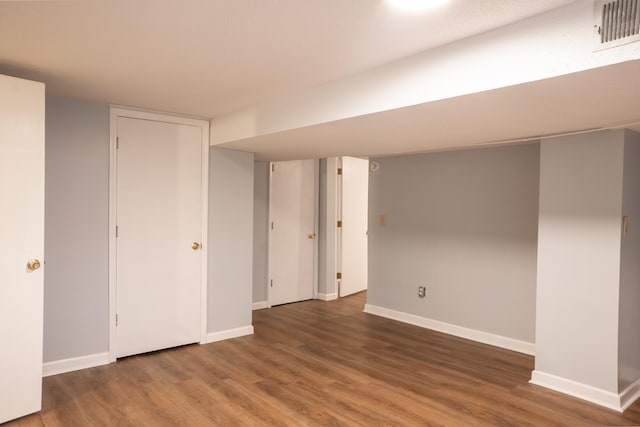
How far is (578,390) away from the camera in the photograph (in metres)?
3.09

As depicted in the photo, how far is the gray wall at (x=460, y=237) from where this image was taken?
13.5ft

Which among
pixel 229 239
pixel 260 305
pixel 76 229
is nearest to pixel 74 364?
pixel 76 229

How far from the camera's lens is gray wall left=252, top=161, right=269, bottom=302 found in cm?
565

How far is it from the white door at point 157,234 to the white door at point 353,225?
8.98 ft

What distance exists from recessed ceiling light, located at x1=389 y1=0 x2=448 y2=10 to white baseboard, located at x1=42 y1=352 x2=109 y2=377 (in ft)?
11.5

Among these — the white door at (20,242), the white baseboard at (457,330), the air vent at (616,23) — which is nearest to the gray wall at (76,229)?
the white door at (20,242)

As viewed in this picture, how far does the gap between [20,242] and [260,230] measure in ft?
10.7

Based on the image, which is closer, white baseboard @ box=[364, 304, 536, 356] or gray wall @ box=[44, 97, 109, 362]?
gray wall @ box=[44, 97, 109, 362]

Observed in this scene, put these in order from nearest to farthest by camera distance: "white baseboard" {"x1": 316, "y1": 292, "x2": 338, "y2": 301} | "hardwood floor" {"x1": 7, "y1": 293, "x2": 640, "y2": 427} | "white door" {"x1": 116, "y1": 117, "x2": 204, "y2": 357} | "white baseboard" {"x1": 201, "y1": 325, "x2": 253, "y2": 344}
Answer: "hardwood floor" {"x1": 7, "y1": 293, "x2": 640, "y2": 427} → "white door" {"x1": 116, "y1": 117, "x2": 204, "y2": 357} → "white baseboard" {"x1": 201, "y1": 325, "x2": 253, "y2": 344} → "white baseboard" {"x1": 316, "y1": 292, "x2": 338, "y2": 301}

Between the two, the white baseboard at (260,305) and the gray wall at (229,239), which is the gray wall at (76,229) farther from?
the white baseboard at (260,305)

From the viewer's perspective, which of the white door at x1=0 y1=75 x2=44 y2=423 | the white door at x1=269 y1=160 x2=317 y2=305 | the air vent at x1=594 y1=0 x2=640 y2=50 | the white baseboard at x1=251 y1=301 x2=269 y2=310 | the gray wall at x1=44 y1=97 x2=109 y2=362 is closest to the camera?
the air vent at x1=594 y1=0 x2=640 y2=50

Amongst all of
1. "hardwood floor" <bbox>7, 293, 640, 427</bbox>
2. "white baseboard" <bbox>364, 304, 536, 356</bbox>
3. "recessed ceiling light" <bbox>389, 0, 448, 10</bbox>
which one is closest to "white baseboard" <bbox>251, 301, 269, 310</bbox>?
"hardwood floor" <bbox>7, 293, 640, 427</bbox>

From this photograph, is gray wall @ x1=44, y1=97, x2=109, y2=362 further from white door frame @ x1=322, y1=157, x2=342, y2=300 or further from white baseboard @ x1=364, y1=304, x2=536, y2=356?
white door frame @ x1=322, y1=157, x2=342, y2=300

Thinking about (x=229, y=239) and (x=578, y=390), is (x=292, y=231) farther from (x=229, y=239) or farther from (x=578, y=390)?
(x=578, y=390)
